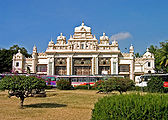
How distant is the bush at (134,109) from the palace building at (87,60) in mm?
57142

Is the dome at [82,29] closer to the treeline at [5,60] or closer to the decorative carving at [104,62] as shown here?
the decorative carving at [104,62]

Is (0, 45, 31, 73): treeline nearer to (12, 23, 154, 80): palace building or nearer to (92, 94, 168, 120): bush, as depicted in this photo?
(12, 23, 154, 80): palace building

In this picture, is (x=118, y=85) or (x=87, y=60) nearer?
(x=118, y=85)

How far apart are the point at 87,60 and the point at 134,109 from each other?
59347 millimetres

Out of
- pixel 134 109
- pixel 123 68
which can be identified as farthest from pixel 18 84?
pixel 123 68

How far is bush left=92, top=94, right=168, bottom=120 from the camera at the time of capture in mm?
8000

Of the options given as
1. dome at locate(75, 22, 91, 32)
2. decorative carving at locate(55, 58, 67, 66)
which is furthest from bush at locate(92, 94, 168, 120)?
dome at locate(75, 22, 91, 32)

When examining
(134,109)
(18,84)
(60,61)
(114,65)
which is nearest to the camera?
(134,109)

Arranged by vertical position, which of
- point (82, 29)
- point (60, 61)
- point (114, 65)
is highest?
point (82, 29)

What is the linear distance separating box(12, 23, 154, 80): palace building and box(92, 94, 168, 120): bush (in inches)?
2250

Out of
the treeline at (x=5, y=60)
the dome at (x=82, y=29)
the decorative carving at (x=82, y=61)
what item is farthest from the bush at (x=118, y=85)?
the treeline at (x=5, y=60)

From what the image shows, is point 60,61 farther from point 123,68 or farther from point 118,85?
point 118,85

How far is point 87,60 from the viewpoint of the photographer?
67.5 m

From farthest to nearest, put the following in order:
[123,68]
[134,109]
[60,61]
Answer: [123,68]
[60,61]
[134,109]
